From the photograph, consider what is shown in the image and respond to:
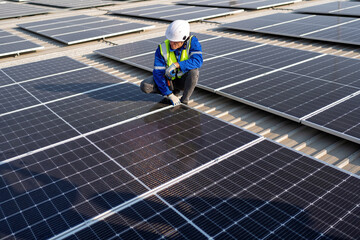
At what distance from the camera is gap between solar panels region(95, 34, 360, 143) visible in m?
8.53

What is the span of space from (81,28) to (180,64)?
547 inches

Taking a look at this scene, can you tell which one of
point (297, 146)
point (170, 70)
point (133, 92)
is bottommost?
point (297, 146)

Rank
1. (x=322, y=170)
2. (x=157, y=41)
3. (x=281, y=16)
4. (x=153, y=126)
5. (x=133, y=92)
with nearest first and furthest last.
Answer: (x=322, y=170), (x=153, y=126), (x=133, y=92), (x=157, y=41), (x=281, y=16)

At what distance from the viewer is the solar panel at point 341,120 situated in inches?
275

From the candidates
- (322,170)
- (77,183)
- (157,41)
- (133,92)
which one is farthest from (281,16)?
(77,183)

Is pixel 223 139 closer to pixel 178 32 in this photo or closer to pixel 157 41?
pixel 178 32

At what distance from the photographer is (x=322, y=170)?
5957 mm

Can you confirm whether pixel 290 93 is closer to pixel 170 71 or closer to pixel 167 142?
pixel 170 71

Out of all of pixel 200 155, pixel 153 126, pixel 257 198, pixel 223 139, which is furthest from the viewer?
pixel 153 126

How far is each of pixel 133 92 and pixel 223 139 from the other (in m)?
3.93

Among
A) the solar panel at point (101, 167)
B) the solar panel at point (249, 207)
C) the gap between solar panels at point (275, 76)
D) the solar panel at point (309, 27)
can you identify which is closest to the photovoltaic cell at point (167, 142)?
the solar panel at point (101, 167)

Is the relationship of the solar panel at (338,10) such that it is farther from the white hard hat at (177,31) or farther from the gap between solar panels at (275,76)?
the white hard hat at (177,31)

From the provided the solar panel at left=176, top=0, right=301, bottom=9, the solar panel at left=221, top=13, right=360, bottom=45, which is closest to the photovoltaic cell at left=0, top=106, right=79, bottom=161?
the solar panel at left=221, top=13, right=360, bottom=45

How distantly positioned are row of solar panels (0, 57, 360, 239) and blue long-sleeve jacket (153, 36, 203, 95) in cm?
62
